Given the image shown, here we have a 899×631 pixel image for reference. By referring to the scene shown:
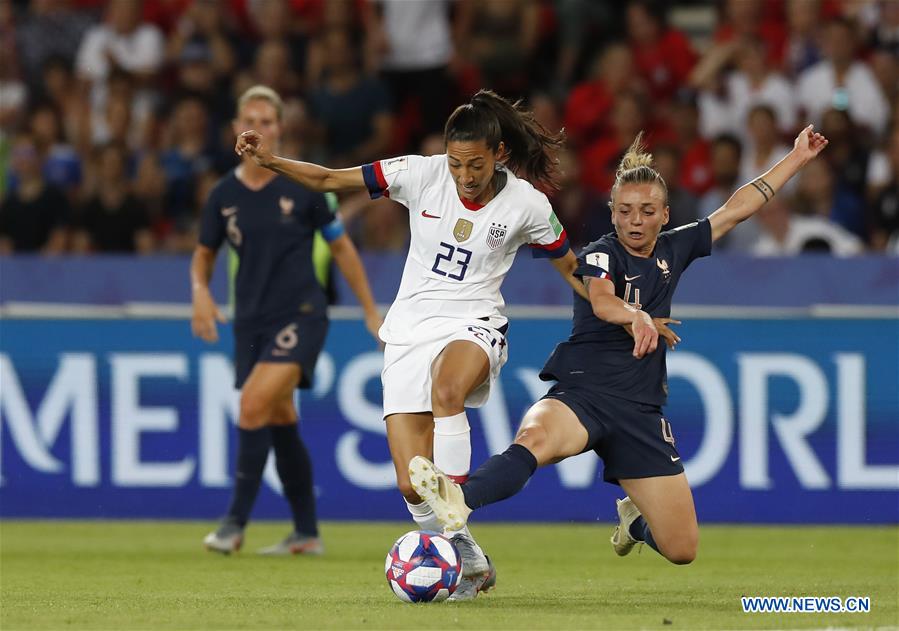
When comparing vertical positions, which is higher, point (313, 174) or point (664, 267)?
point (313, 174)

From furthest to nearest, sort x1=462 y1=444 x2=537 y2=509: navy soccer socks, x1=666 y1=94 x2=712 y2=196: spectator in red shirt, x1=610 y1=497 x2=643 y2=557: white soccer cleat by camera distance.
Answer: x1=666 y1=94 x2=712 y2=196: spectator in red shirt, x1=610 y1=497 x2=643 y2=557: white soccer cleat, x1=462 y1=444 x2=537 y2=509: navy soccer socks

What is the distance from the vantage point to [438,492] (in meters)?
5.98

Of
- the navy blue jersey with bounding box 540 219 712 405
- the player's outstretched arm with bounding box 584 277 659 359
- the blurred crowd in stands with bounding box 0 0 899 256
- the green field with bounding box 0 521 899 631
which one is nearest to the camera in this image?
the green field with bounding box 0 521 899 631

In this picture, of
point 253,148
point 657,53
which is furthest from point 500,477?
point 657,53

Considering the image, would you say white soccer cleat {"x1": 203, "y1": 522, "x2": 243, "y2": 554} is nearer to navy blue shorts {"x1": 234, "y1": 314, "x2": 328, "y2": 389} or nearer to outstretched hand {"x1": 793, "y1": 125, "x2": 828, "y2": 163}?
navy blue shorts {"x1": 234, "y1": 314, "x2": 328, "y2": 389}

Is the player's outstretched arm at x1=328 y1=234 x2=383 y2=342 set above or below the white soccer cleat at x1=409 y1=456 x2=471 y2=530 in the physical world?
above

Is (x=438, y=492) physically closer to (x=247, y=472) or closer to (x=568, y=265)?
(x=568, y=265)

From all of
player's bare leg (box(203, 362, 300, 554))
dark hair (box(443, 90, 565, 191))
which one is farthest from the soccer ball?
player's bare leg (box(203, 362, 300, 554))

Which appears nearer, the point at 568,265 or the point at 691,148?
the point at 568,265

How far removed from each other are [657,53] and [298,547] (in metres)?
7.03

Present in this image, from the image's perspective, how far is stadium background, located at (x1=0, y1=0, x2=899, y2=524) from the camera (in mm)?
10648

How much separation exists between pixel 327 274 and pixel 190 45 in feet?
19.4

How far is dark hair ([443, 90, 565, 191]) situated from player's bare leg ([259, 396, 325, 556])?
2.46 m

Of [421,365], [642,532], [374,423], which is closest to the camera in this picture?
[421,365]
